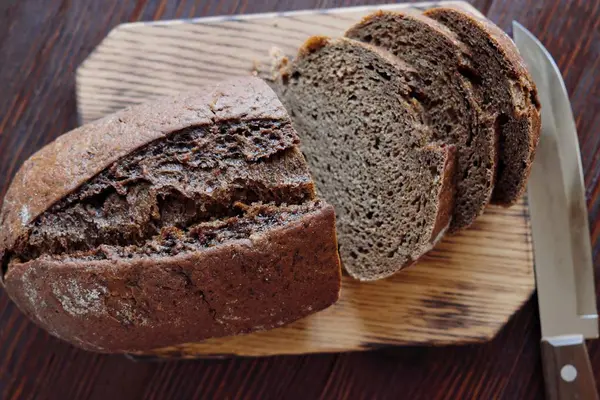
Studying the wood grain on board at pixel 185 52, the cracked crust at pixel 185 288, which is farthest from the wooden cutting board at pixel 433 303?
the cracked crust at pixel 185 288

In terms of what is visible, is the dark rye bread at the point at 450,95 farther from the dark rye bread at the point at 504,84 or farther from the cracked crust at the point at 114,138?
the cracked crust at the point at 114,138

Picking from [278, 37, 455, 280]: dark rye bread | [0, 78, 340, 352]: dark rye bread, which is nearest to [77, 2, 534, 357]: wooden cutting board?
[278, 37, 455, 280]: dark rye bread

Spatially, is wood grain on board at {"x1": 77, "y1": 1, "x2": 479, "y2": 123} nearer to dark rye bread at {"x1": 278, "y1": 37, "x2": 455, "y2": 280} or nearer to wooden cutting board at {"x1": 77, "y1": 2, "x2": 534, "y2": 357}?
wooden cutting board at {"x1": 77, "y1": 2, "x2": 534, "y2": 357}

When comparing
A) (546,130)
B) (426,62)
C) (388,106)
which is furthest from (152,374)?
(546,130)

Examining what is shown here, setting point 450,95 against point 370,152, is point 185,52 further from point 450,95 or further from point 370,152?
point 450,95

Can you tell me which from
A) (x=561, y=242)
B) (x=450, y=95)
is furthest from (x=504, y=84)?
(x=561, y=242)

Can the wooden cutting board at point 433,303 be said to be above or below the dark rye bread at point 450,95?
below

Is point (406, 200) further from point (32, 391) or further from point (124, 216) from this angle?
point (32, 391)
